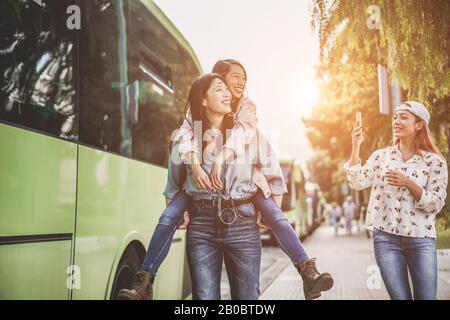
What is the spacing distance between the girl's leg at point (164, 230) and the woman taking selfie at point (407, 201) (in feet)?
3.37

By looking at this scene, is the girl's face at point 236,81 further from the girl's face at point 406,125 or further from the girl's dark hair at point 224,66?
the girl's face at point 406,125

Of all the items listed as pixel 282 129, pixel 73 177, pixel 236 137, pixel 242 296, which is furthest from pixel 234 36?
pixel 242 296

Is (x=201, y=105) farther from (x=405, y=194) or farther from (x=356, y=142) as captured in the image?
(x=405, y=194)

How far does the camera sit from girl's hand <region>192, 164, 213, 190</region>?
12.0 ft

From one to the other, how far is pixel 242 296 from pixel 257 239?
1.14 ft

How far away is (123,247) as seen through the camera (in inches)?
192

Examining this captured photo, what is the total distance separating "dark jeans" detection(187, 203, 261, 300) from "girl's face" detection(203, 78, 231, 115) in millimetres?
587

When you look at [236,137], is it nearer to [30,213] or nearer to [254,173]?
[254,173]

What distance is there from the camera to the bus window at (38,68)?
358 centimetres

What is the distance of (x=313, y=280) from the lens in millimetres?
3584

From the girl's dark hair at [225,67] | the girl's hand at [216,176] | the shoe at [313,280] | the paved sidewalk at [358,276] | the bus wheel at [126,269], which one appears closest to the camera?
the shoe at [313,280]

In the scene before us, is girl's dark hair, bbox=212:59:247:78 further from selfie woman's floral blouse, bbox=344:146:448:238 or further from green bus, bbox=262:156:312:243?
selfie woman's floral blouse, bbox=344:146:448:238

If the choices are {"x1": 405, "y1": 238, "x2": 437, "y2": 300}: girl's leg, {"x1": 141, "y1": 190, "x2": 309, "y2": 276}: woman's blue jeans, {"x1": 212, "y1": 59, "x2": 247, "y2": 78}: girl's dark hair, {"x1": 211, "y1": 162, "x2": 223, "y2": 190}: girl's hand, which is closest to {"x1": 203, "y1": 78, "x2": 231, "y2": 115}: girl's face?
{"x1": 212, "y1": 59, "x2": 247, "y2": 78}: girl's dark hair

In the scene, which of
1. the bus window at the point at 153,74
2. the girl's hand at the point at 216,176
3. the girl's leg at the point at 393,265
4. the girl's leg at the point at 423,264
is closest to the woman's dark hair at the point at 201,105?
the girl's hand at the point at 216,176
